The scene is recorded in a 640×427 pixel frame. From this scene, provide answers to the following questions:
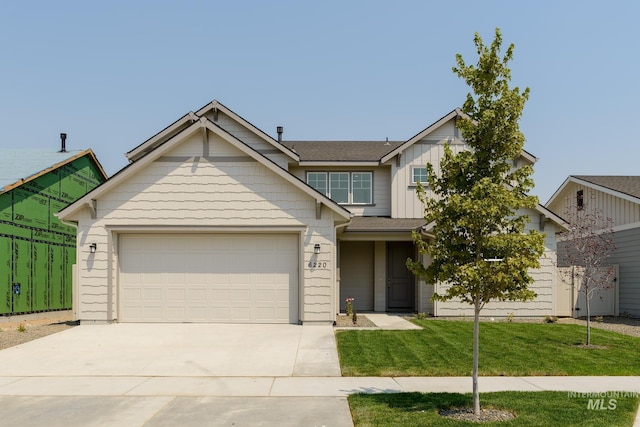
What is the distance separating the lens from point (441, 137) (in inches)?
809

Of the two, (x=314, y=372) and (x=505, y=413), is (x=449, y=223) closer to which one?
(x=505, y=413)

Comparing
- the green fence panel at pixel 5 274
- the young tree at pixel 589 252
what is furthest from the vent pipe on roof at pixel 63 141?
the young tree at pixel 589 252

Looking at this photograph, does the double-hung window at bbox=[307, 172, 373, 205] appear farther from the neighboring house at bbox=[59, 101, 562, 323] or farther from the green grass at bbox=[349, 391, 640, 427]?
the green grass at bbox=[349, 391, 640, 427]

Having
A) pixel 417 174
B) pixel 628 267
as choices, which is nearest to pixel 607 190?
pixel 628 267

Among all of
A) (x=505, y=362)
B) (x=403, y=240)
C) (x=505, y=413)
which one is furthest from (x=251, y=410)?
(x=403, y=240)

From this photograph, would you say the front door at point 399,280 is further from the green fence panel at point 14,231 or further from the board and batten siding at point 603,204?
the green fence panel at point 14,231

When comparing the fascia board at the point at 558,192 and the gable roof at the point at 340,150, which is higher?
the gable roof at the point at 340,150

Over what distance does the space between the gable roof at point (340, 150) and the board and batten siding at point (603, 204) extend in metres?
7.75

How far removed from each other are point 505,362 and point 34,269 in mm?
17813

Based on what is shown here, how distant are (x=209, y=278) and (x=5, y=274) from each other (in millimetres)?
8318

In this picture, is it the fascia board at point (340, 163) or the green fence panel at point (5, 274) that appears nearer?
the green fence panel at point (5, 274)

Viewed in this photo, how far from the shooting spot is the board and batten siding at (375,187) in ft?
68.5

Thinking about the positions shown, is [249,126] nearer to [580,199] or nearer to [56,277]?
[56,277]

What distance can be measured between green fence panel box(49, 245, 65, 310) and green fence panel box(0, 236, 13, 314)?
2972 millimetres
